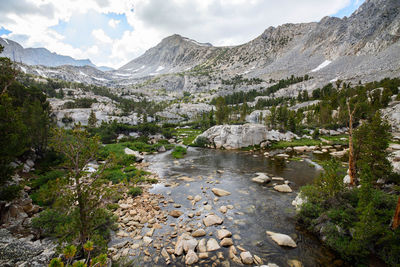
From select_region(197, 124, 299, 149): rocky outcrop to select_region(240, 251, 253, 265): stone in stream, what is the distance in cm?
3502

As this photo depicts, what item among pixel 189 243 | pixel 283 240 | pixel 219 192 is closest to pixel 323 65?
pixel 219 192

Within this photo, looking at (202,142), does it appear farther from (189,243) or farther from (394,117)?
(394,117)

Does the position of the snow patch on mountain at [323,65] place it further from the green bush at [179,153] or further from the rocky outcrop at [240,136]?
the green bush at [179,153]

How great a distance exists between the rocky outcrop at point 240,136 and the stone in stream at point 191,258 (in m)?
35.5

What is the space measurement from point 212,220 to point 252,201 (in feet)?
15.6

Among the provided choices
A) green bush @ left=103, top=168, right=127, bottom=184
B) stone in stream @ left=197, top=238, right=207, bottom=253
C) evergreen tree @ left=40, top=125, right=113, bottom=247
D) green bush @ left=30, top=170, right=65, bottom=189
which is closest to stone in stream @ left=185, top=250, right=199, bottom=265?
stone in stream @ left=197, top=238, right=207, bottom=253

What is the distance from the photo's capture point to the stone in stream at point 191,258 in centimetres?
839

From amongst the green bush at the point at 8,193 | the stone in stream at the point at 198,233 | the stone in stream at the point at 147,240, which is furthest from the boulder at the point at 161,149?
the stone in stream at the point at 198,233

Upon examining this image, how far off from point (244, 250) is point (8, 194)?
1344 centimetres

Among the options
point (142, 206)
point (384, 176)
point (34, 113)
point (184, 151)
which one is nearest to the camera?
point (384, 176)

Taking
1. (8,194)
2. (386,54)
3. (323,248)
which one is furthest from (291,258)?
(386,54)

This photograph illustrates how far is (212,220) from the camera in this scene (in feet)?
38.8

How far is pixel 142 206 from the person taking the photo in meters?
14.0

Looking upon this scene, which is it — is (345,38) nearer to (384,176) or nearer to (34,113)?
(384,176)
